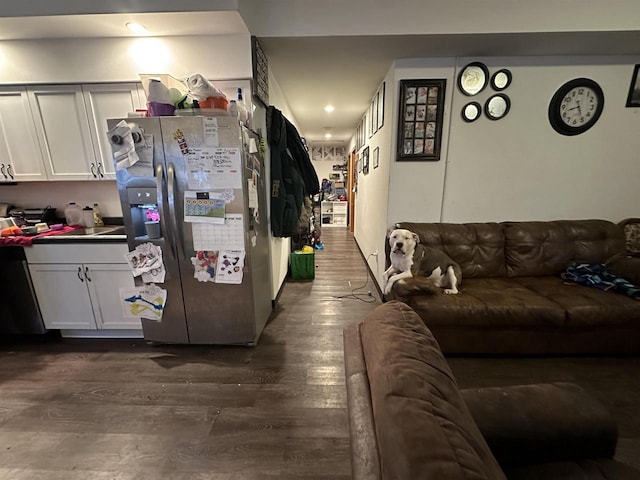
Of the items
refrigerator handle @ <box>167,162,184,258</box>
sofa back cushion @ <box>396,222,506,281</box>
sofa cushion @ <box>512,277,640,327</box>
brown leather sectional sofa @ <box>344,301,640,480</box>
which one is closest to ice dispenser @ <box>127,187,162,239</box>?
refrigerator handle @ <box>167,162,184,258</box>

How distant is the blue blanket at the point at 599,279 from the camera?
1891mm

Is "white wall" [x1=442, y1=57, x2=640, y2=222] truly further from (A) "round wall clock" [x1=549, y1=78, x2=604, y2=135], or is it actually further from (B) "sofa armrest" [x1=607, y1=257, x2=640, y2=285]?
(B) "sofa armrest" [x1=607, y1=257, x2=640, y2=285]

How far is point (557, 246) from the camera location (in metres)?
2.35

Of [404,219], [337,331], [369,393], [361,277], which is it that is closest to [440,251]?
[404,219]

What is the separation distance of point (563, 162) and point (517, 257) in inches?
43.6

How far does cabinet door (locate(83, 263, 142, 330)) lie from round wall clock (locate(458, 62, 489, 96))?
330 centimetres

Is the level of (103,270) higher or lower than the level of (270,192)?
lower

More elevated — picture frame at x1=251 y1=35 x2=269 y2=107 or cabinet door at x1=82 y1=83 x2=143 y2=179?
picture frame at x1=251 y1=35 x2=269 y2=107

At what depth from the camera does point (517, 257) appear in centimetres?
236

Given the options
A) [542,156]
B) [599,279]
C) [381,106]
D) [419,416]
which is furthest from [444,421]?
[381,106]

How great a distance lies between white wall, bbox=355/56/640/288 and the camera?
239 centimetres

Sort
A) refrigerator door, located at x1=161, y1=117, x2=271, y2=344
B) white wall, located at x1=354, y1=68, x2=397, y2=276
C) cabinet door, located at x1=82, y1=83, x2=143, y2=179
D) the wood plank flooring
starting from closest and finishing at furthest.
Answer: the wood plank flooring, refrigerator door, located at x1=161, y1=117, x2=271, y2=344, cabinet door, located at x1=82, y1=83, x2=143, y2=179, white wall, located at x1=354, y1=68, x2=397, y2=276

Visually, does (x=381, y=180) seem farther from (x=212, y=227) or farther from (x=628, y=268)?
(x=628, y=268)

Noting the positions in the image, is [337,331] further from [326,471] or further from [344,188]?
[344,188]
